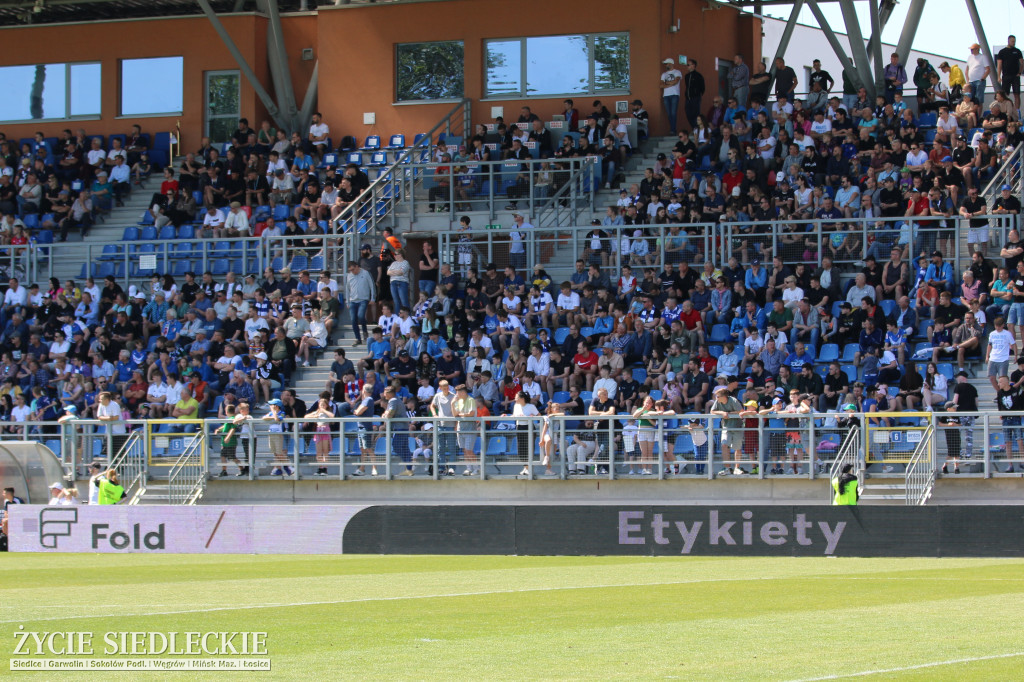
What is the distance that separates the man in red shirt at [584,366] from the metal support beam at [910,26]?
12.4m

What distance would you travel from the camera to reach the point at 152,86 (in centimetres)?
3691

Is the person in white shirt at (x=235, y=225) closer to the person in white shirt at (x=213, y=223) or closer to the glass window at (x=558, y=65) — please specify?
the person in white shirt at (x=213, y=223)

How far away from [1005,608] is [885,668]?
10.3ft

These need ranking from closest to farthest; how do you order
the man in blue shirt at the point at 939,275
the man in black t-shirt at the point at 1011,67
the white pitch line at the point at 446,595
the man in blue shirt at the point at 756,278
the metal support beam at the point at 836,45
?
the white pitch line at the point at 446,595, the man in blue shirt at the point at 939,275, the man in blue shirt at the point at 756,278, the man in black t-shirt at the point at 1011,67, the metal support beam at the point at 836,45

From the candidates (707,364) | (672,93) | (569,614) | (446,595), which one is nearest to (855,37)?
(672,93)

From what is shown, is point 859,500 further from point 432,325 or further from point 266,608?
point 266,608

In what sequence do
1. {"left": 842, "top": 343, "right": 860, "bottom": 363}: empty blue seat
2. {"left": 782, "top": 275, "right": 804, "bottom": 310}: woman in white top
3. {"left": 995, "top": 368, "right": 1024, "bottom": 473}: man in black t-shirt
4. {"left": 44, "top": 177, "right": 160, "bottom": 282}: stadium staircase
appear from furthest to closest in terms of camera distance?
{"left": 44, "top": 177, "right": 160, "bottom": 282}: stadium staircase
{"left": 782, "top": 275, "right": 804, "bottom": 310}: woman in white top
{"left": 842, "top": 343, "right": 860, "bottom": 363}: empty blue seat
{"left": 995, "top": 368, "right": 1024, "bottom": 473}: man in black t-shirt

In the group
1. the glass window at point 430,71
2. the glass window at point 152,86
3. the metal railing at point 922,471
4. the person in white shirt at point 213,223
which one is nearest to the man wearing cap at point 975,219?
the metal railing at point 922,471

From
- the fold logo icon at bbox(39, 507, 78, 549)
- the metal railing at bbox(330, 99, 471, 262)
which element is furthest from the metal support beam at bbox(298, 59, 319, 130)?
the fold logo icon at bbox(39, 507, 78, 549)

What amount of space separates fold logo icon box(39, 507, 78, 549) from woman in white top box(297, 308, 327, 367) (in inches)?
294

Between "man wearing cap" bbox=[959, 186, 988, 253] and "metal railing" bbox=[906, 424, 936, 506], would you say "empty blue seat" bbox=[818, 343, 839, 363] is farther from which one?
"man wearing cap" bbox=[959, 186, 988, 253]

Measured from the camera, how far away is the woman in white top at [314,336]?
2641cm

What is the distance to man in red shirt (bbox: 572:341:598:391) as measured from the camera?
76.0ft

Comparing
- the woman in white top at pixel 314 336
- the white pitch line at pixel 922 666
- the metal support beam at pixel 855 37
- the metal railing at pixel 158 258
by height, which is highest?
the metal support beam at pixel 855 37
